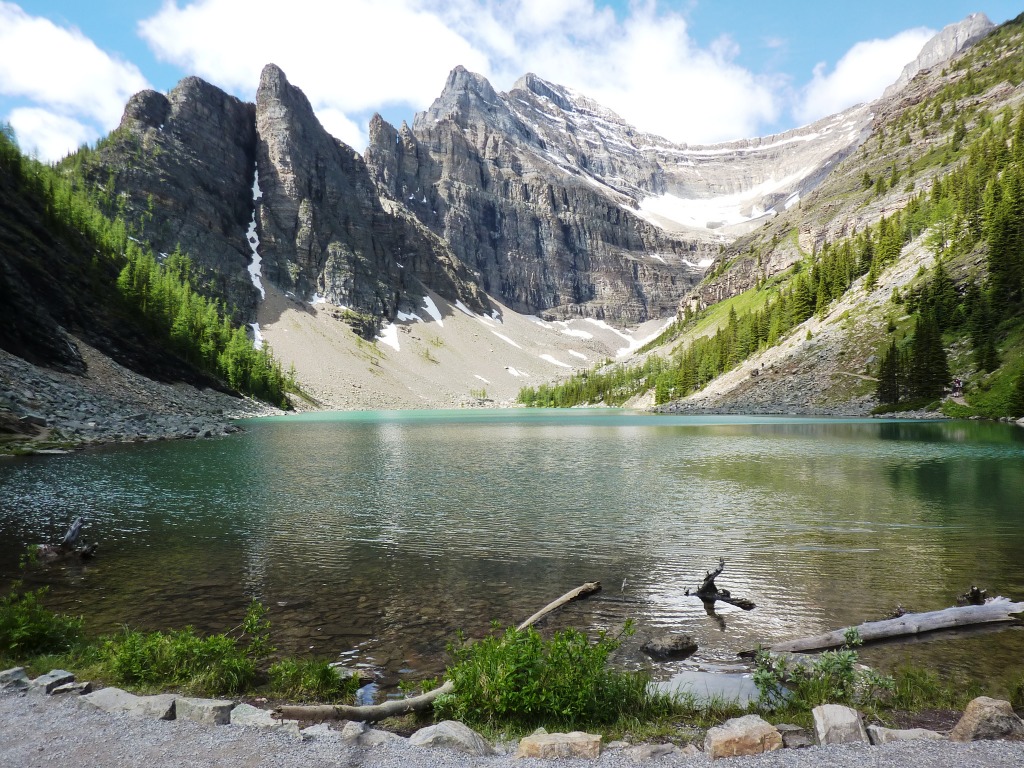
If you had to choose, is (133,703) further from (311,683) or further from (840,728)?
(840,728)

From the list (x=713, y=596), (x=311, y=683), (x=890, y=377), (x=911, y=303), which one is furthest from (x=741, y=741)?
(x=911, y=303)

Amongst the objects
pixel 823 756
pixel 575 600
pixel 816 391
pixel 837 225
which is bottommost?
pixel 575 600

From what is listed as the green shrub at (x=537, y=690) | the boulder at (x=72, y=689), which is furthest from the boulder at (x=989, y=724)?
the boulder at (x=72, y=689)

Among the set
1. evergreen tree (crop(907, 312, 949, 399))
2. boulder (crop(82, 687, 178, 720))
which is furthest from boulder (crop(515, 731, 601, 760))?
evergreen tree (crop(907, 312, 949, 399))

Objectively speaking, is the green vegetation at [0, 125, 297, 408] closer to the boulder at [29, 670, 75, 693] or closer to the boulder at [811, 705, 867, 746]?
the boulder at [29, 670, 75, 693]

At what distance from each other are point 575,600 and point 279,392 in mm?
160403

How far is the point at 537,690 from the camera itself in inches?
311

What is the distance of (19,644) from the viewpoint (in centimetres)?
941

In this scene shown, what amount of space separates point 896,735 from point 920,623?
580 cm

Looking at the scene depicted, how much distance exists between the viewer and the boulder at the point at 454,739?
22.0 feet

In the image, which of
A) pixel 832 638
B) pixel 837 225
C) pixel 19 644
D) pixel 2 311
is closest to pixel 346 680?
pixel 19 644

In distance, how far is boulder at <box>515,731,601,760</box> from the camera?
21.4 ft

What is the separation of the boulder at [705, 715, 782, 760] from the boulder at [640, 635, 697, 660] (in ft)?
13.6

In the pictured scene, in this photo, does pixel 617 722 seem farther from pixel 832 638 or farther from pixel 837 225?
pixel 837 225
